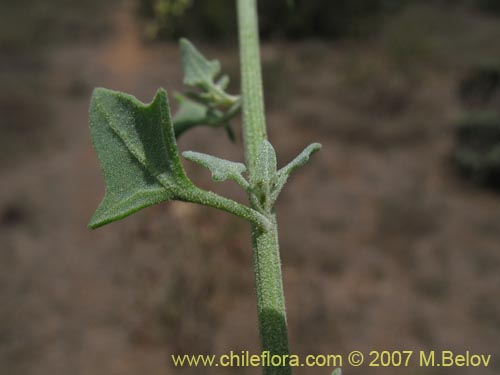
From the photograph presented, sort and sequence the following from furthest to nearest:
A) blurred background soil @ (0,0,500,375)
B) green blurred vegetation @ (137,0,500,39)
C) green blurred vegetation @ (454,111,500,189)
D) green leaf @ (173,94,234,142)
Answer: green blurred vegetation @ (137,0,500,39) → green blurred vegetation @ (454,111,500,189) → blurred background soil @ (0,0,500,375) → green leaf @ (173,94,234,142)

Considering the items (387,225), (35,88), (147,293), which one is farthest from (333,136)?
(35,88)

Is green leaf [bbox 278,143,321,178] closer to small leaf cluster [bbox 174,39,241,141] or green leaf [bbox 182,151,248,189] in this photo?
green leaf [bbox 182,151,248,189]

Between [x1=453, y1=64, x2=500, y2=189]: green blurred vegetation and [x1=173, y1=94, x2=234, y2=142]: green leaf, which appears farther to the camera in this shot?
[x1=453, y1=64, x2=500, y2=189]: green blurred vegetation

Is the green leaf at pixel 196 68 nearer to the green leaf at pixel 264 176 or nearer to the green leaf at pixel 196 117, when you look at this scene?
the green leaf at pixel 196 117

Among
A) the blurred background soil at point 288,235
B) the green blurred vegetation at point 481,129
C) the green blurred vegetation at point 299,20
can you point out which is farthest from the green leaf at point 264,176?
the green blurred vegetation at point 299,20

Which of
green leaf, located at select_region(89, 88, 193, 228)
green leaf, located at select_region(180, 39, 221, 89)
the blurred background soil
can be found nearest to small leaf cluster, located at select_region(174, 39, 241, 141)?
green leaf, located at select_region(180, 39, 221, 89)

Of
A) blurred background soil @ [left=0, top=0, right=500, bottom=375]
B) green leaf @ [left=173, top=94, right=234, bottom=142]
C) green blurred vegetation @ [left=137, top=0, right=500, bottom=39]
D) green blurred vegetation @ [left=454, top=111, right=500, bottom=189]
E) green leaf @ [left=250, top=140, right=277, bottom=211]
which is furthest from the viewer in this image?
green blurred vegetation @ [left=137, top=0, right=500, bottom=39]

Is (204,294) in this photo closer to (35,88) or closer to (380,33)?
(35,88)
